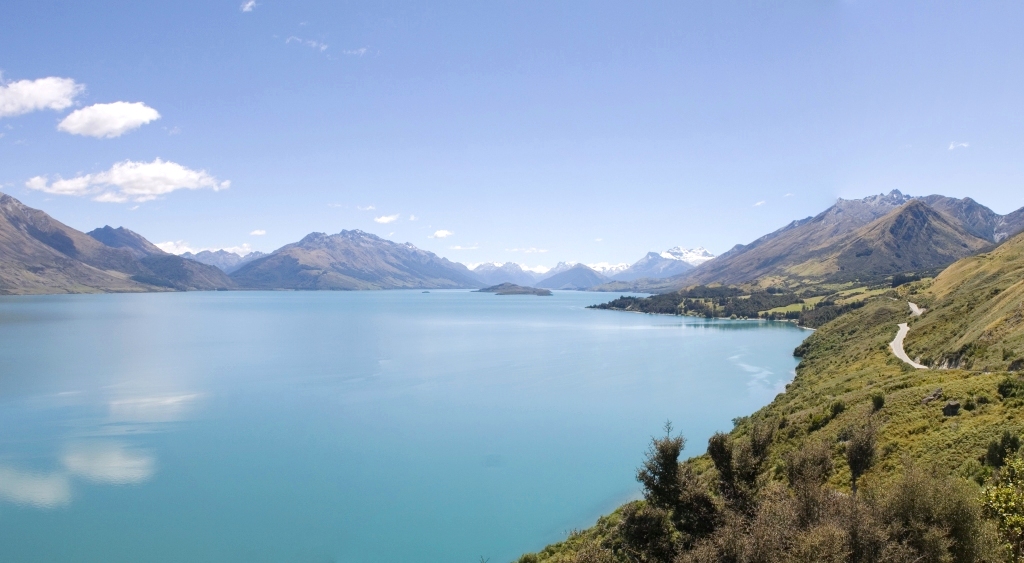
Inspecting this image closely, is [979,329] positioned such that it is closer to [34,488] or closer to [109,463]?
[109,463]

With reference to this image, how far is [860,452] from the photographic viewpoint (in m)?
26.0

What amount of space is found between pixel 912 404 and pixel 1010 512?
19.3 meters

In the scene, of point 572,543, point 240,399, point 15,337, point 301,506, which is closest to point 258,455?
point 301,506

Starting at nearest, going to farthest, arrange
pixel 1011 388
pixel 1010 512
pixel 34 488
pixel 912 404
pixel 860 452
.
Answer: pixel 1010 512, pixel 860 452, pixel 1011 388, pixel 912 404, pixel 34 488

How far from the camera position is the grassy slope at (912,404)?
28062mm

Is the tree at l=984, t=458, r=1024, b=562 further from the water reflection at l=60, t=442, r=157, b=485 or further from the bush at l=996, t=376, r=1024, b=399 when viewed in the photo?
the water reflection at l=60, t=442, r=157, b=485

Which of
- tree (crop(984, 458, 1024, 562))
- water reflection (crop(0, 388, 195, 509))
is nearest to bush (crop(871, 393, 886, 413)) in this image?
tree (crop(984, 458, 1024, 562))

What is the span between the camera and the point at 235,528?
37969mm

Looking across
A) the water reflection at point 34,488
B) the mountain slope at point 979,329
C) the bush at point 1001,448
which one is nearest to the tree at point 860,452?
A: the bush at point 1001,448

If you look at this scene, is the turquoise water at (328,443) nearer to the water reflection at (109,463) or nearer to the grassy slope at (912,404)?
the water reflection at (109,463)

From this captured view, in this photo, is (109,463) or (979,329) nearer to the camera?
(109,463)

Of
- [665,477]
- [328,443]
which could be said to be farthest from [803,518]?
[328,443]

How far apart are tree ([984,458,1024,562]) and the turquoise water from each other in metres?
24.6

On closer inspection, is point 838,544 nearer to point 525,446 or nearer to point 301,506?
point 301,506
